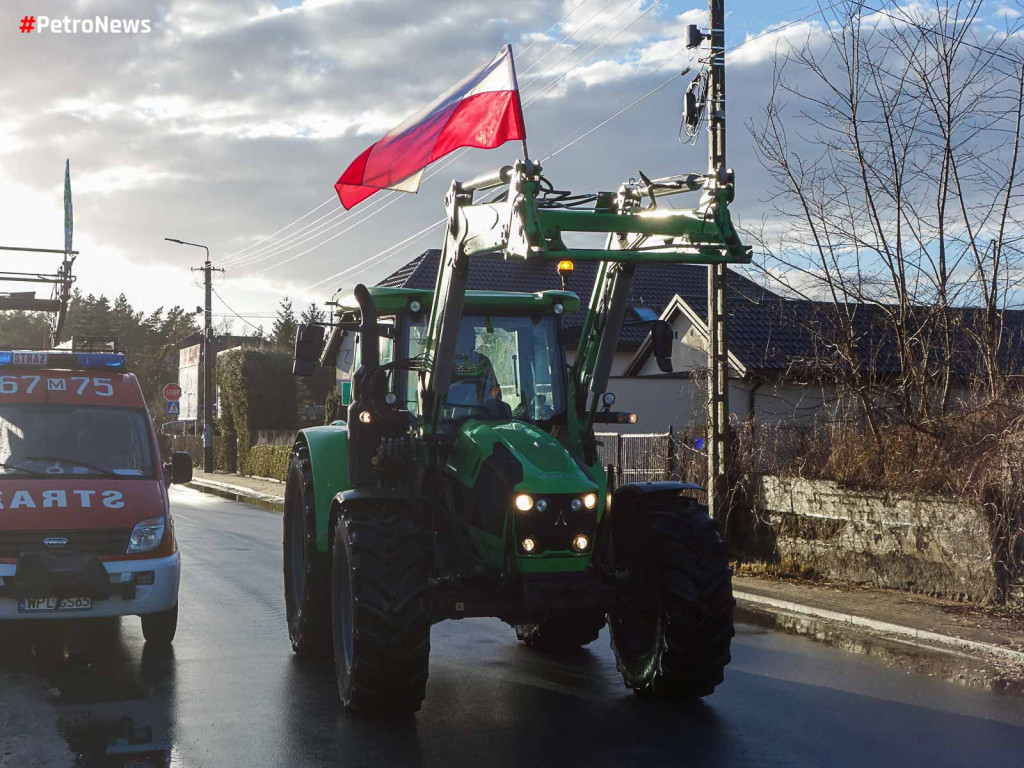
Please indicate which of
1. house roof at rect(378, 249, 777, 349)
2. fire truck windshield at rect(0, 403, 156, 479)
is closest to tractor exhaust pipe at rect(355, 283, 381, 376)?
fire truck windshield at rect(0, 403, 156, 479)

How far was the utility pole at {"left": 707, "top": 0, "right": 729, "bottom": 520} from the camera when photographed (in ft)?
46.0

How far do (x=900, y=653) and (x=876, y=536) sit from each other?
3.02 metres

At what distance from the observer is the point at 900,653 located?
931 cm

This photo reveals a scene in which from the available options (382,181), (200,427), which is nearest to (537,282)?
(200,427)

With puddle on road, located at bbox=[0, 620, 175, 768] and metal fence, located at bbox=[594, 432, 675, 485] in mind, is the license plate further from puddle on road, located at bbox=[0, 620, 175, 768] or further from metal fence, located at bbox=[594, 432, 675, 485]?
metal fence, located at bbox=[594, 432, 675, 485]

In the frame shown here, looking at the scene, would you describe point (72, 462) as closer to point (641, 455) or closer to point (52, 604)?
point (52, 604)

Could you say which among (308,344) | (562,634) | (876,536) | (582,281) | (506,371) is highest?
(582,281)

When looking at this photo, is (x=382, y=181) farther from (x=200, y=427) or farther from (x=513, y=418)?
(x=200, y=427)

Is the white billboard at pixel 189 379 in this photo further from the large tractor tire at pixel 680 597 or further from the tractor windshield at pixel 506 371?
the large tractor tire at pixel 680 597

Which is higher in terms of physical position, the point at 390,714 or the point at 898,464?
the point at 898,464

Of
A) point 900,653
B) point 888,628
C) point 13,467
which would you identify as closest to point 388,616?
point 13,467

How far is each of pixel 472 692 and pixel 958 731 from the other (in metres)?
2.99

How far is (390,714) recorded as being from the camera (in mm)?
6781

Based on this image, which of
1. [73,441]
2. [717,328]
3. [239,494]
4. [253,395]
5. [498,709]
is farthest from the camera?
[253,395]
